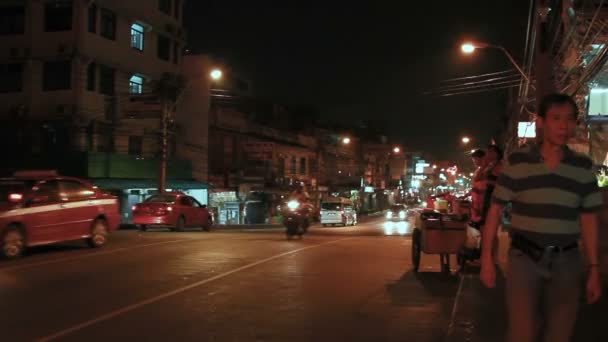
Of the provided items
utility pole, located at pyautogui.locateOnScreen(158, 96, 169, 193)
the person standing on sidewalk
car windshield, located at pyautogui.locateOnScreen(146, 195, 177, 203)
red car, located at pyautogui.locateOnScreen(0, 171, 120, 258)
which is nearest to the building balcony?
utility pole, located at pyautogui.locateOnScreen(158, 96, 169, 193)

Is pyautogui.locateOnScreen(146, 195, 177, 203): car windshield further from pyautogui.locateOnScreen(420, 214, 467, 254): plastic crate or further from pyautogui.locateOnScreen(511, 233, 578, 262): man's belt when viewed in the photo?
pyautogui.locateOnScreen(511, 233, 578, 262): man's belt

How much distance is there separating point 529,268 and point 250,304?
559cm

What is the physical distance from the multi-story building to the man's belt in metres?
32.1

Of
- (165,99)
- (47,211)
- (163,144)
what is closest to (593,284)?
(47,211)

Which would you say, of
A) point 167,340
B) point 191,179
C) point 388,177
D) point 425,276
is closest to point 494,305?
point 425,276

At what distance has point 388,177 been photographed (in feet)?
354

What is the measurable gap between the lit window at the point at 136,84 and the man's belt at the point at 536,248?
3660cm

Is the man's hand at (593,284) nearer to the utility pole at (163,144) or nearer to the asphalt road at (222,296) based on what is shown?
the asphalt road at (222,296)

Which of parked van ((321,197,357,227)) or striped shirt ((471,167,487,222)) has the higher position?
striped shirt ((471,167,487,222))

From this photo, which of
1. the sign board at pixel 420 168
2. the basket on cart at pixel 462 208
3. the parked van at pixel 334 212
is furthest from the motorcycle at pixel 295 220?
the sign board at pixel 420 168

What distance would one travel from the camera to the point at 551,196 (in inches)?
191

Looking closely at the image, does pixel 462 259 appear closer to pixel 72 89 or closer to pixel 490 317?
pixel 490 317

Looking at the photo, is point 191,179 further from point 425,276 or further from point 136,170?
point 425,276

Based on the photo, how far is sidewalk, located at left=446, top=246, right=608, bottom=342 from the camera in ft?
25.3
